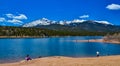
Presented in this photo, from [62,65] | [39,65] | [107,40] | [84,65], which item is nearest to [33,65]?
[39,65]

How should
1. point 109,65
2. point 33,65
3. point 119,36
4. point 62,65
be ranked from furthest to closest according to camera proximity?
point 119,36
point 33,65
point 62,65
point 109,65

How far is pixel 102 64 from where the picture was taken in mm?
34906

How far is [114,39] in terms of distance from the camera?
575 feet

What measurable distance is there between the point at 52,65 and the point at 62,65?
1.66 meters

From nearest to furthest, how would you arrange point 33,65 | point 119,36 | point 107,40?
point 33,65, point 119,36, point 107,40

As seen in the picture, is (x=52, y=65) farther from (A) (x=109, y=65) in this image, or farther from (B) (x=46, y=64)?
(A) (x=109, y=65)

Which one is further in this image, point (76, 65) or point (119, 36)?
point (119, 36)

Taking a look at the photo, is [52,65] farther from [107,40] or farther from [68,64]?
[107,40]

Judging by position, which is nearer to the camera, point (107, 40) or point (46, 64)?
point (46, 64)

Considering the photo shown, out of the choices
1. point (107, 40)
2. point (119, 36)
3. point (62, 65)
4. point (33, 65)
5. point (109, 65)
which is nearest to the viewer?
point (109, 65)

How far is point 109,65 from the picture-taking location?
1329 inches

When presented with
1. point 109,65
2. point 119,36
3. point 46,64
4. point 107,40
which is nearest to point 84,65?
point 109,65

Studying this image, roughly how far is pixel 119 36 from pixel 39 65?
458ft

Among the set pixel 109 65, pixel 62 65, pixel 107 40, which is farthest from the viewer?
pixel 107 40
